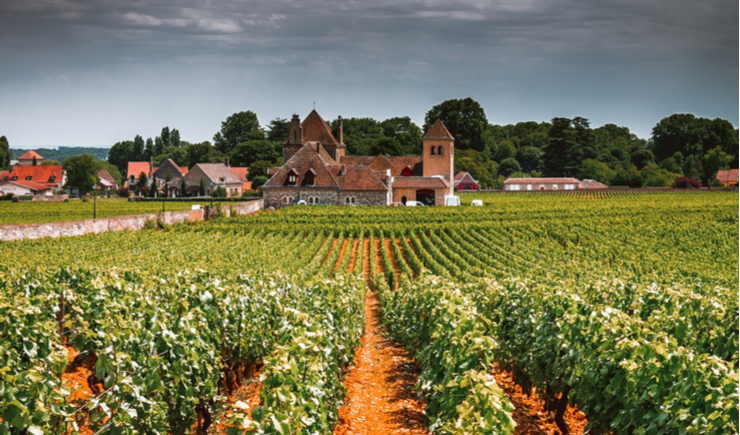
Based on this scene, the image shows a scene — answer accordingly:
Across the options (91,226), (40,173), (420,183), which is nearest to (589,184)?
(420,183)

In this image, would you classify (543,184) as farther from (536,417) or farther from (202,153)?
(536,417)

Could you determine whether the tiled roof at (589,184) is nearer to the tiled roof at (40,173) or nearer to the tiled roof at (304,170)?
the tiled roof at (304,170)

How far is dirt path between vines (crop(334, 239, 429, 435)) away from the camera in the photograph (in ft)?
27.2

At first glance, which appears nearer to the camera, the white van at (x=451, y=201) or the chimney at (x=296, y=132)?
the white van at (x=451, y=201)

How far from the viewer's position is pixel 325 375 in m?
7.45

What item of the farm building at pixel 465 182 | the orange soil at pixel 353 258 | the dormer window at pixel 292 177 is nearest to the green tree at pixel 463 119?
the farm building at pixel 465 182

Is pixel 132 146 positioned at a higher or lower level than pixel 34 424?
higher

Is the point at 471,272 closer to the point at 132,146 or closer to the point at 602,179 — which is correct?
the point at 602,179

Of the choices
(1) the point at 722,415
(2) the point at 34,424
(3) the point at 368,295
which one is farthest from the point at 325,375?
(3) the point at 368,295

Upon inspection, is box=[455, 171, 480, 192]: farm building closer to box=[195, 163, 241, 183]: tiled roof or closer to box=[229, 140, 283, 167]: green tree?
box=[229, 140, 283, 167]: green tree

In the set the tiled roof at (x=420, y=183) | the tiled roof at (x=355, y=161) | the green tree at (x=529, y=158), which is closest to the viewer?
the tiled roof at (x=420, y=183)

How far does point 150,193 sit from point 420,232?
61791 millimetres

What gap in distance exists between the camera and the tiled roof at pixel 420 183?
6078cm

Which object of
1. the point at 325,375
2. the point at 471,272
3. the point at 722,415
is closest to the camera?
the point at 722,415
